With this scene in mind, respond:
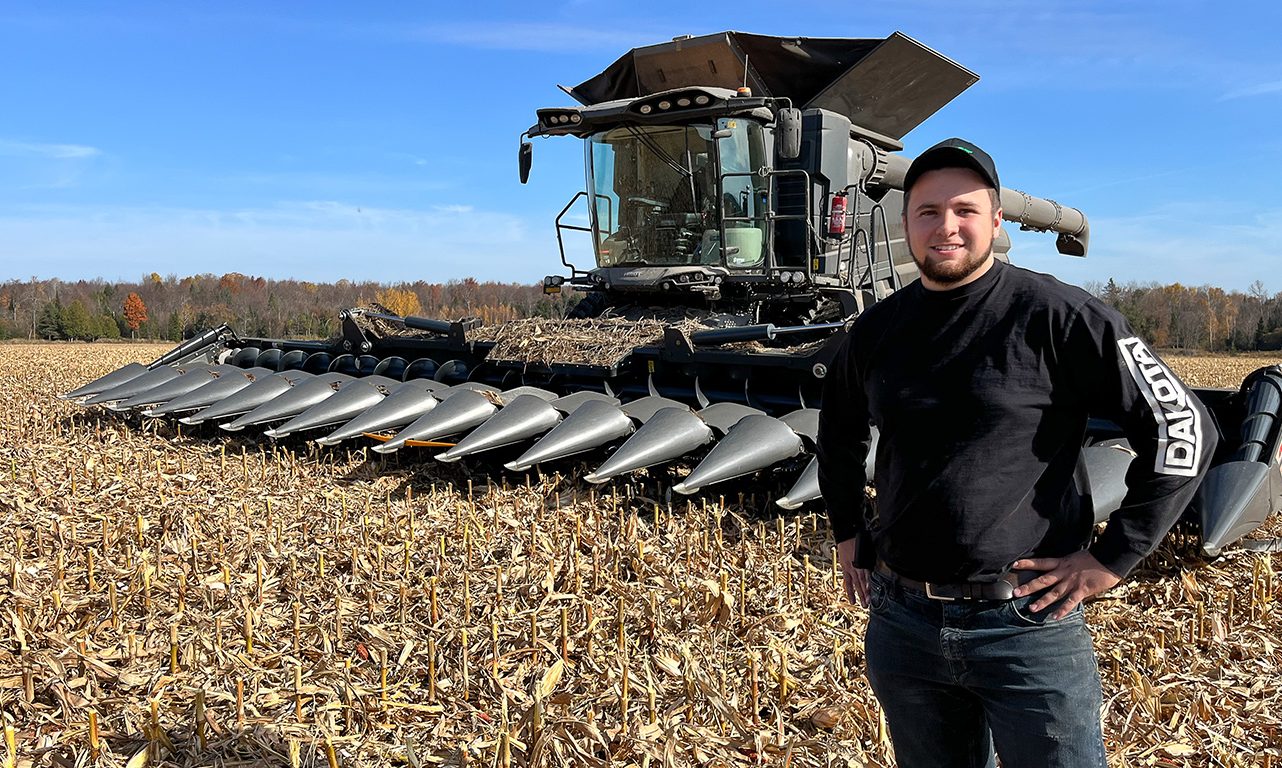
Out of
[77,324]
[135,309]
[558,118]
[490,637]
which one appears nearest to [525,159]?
[558,118]

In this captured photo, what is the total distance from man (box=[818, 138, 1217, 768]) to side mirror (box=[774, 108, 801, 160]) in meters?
5.04

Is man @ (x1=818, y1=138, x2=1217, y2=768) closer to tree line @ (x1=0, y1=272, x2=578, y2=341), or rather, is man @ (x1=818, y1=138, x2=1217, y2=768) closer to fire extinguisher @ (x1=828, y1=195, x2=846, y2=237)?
fire extinguisher @ (x1=828, y1=195, x2=846, y2=237)

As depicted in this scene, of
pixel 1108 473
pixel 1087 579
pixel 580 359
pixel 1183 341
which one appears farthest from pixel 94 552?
pixel 1183 341

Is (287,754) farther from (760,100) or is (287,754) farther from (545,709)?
(760,100)

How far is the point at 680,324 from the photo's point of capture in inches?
253


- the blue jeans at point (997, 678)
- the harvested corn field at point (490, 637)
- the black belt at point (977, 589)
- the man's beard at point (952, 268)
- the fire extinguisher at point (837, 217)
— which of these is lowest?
the harvested corn field at point (490, 637)

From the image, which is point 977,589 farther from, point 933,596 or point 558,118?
point 558,118

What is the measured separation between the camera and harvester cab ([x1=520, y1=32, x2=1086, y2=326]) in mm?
6934

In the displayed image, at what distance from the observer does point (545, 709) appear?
8.87 feet

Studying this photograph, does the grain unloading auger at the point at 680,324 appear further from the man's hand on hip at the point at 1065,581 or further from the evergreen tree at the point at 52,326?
the evergreen tree at the point at 52,326

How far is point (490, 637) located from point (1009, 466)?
6.71 ft

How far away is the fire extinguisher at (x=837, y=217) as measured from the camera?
727 cm

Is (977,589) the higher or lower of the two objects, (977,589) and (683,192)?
the lower

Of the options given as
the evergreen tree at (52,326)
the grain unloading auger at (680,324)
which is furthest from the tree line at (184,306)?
the grain unloading auger at (680,324)
